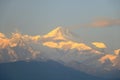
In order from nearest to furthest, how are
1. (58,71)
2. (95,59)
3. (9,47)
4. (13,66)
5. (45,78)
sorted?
(9,47) < (13,66) < (95,59) < (45,78) < (58,71)

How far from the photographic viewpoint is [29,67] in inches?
1929

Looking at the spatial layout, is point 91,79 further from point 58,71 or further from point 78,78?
point 58,71

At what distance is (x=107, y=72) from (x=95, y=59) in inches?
141

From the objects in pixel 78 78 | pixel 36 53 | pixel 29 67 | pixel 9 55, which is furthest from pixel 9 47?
pixel 78 78

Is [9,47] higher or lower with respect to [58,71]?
lower

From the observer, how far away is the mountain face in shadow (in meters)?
33.7

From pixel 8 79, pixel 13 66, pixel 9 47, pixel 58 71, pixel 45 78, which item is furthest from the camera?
pixel 58 71

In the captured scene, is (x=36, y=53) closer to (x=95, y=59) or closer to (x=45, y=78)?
(x=95, y=59)

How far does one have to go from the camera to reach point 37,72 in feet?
158

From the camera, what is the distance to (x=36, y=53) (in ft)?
110

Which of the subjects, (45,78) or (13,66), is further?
(45,78)

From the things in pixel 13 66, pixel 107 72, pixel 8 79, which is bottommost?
pixel 8 79

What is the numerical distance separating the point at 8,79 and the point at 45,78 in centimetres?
1554

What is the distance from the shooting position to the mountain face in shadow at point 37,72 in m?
33.7
